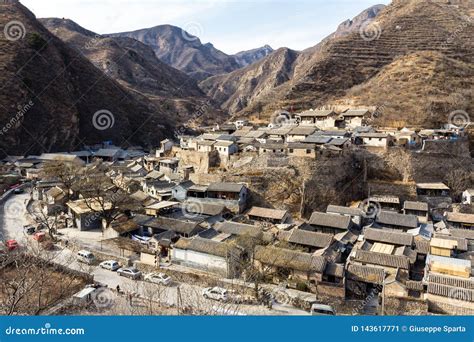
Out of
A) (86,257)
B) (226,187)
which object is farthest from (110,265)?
(226,187)

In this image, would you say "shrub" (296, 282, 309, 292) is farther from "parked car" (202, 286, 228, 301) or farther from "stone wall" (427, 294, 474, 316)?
"stone wall" (427, 294, 474, 316)

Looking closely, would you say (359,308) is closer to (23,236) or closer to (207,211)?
(207,211)

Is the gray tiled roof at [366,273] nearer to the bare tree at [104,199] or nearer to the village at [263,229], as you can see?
the village at [263,229]

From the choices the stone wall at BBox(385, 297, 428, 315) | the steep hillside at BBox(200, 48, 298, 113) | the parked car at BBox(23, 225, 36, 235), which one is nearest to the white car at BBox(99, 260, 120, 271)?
the parked car at BBox(23, 225, 36, 235)

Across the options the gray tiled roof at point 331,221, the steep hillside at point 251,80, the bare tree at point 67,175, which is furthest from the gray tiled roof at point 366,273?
the steep hillside at point 251,80

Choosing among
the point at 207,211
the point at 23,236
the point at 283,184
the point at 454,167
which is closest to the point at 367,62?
the point at 454,167
